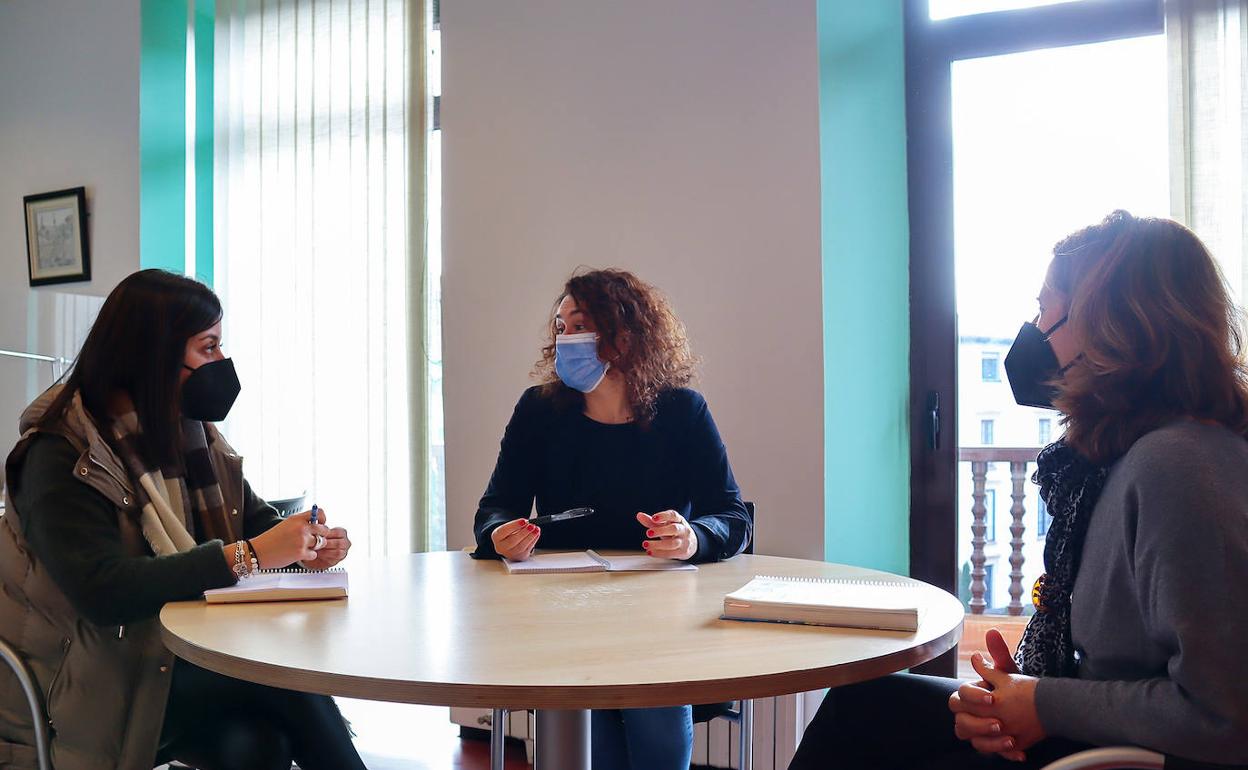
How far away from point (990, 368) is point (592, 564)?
1.60m

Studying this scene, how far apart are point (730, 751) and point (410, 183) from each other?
2.19 meters

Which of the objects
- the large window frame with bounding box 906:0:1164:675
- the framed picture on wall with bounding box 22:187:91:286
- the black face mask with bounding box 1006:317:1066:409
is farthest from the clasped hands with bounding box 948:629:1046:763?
the framed picture on wall with bounding box 22:187:91:286

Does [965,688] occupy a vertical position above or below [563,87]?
below

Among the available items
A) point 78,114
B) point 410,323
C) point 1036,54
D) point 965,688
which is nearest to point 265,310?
point 410,323

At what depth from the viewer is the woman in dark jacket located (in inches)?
56.0

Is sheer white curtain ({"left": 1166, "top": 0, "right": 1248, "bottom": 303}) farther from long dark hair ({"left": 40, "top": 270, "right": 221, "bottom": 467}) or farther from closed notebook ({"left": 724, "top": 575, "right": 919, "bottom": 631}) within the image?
long dark hair ({"left": 40, "top": 270, "right": 221, "bottom": 467})

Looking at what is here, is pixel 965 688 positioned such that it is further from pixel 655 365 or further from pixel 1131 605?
pixel 655 365

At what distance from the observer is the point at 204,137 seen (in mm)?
4027

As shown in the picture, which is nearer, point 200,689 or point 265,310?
point 200,689

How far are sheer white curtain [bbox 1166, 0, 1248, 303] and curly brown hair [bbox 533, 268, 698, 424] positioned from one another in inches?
52.4

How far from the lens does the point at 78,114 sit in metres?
4.02

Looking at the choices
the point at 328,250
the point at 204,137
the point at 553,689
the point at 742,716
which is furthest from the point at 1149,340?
the point at 204,137

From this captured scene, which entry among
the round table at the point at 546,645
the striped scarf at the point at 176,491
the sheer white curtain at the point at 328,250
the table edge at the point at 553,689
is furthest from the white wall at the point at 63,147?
the table edge at the point at 553,689

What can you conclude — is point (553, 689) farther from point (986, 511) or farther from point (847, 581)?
point (986, 511)
